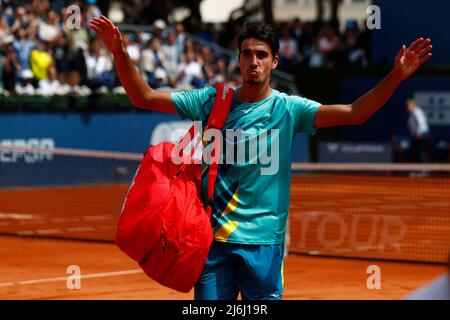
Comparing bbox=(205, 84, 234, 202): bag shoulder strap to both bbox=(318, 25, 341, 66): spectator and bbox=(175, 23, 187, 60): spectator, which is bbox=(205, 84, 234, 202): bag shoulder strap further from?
bbox=(318, 25, 341, 66): spectator

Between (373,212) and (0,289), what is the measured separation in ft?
31.9

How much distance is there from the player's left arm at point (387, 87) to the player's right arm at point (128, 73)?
0.87m

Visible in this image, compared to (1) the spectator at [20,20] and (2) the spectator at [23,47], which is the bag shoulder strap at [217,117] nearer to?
(2) the spectator at [23,47]

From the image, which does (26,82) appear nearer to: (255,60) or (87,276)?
(87,276)

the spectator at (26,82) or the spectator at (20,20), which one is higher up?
the spectator at (20,20)

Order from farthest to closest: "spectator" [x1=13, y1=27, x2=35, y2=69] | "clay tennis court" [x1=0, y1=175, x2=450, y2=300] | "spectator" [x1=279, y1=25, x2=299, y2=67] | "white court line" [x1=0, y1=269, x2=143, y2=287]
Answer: "spectator" [x1=279, y1=25, x2=299, y2=67] → "spectator" [x1=13, y1=27, x2=35, y2=69] → "white court line" [x1=0, y1=269, x2=143, y2=287] → "clay tennis court" [x1=0, y1=175, x2=450, y2=300]

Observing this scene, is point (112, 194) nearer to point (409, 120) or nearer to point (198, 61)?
point (198, 61)

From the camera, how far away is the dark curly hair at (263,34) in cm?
539

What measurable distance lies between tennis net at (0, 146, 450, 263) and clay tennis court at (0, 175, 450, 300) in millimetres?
22

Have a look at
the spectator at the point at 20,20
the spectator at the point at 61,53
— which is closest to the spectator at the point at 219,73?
the spectator at the point at 61,53

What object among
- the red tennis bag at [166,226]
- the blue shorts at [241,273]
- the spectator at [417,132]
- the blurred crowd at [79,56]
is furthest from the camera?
the spectator at [417,132]

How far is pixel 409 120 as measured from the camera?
29.4m

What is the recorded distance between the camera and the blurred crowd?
2344cm

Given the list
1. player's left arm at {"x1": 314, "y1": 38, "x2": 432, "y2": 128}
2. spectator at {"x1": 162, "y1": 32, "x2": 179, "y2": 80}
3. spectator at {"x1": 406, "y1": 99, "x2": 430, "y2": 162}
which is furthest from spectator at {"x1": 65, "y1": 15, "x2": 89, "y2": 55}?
player's left arm at {"x1": 314, "y1": 38, "x2": 432, "y2": 128}
